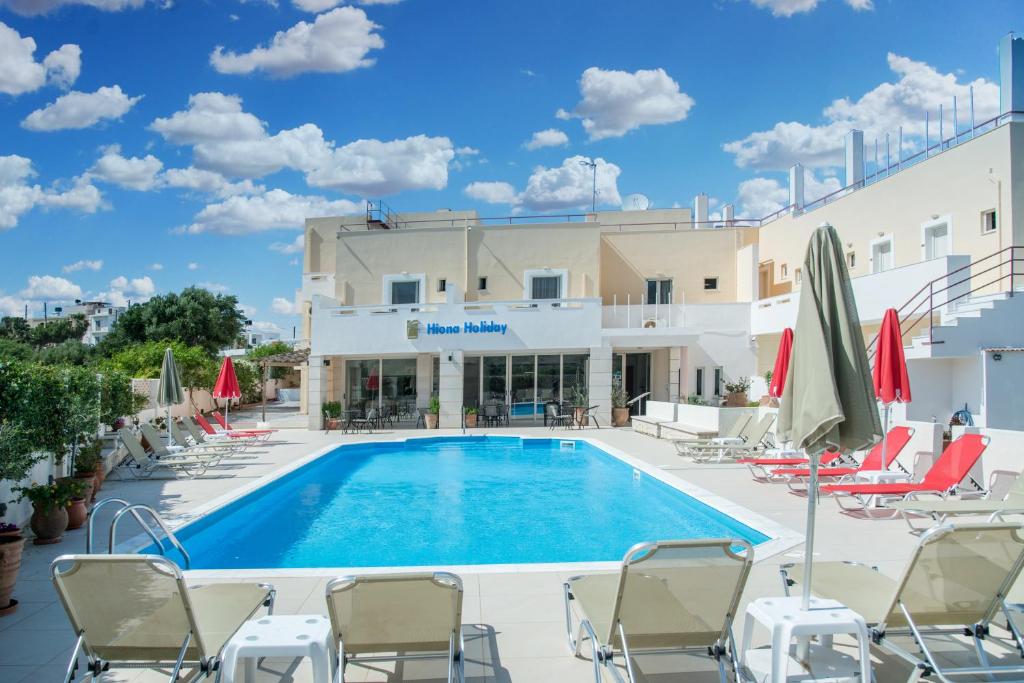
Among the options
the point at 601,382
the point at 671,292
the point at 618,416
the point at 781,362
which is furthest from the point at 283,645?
the point at 671,292

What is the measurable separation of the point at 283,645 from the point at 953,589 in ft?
12.3

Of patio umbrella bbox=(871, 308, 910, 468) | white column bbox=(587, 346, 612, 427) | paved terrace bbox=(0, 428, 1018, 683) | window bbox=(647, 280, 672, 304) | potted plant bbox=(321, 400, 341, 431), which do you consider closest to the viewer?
paved terrace bbox=(0, 428, 1018, 683)

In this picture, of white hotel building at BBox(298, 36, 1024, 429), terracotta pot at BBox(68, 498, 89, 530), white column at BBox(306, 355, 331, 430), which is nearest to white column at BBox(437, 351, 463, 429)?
white hotel building at BBox(298, 36, 1024, 429)

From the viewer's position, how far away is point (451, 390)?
20875mm

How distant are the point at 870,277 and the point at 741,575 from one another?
51.0 feet

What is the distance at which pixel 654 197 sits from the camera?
1171 inches

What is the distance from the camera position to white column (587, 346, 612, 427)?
67.4 ft

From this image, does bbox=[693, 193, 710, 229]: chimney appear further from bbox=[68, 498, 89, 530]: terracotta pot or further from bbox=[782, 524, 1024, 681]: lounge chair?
bbox=[782, 524, 1024, 681]: lounge chair

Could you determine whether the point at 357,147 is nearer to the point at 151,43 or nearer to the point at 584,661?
the point at 151,43

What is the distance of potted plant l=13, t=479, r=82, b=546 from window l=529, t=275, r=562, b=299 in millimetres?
18450

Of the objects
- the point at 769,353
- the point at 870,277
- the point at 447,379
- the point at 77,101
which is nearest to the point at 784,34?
the point at 870,277

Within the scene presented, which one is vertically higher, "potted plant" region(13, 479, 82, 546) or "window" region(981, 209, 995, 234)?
"window" region(981, 209, 995, 234)

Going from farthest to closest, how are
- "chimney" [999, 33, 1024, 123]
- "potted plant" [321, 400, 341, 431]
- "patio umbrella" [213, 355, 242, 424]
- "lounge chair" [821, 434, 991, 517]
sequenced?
"potted plant" [321, 400, 341, 431]
"patio umbrella" [213, 355, 242, 424]
"chimney" [999, 33, 1024, 123]
"lounge chair" [821, 434, 991, 517]

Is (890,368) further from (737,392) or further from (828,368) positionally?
(737,392)
